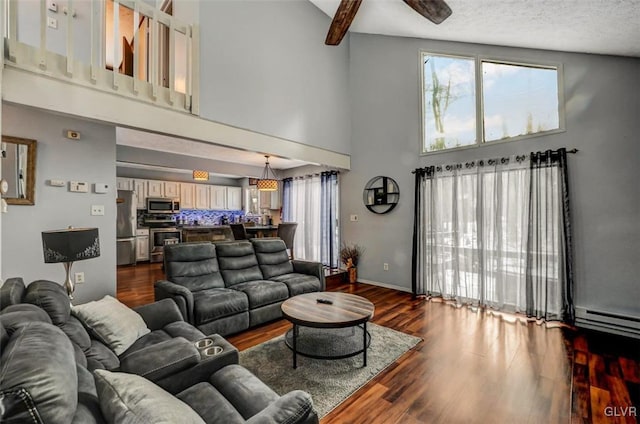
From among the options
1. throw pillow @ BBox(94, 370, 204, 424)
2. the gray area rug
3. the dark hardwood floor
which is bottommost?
the dark hardwood floor

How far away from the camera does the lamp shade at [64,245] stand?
6.92 feet

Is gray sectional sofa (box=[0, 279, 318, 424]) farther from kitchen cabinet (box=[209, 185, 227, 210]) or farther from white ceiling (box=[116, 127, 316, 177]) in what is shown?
kitchen cabinet (box=[209, 185, 227, 210])

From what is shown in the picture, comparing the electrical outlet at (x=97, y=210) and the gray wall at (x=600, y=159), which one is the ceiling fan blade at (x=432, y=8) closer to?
the gray wall at (x=600, y=159)

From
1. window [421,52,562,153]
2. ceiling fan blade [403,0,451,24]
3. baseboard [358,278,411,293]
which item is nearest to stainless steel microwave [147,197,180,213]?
baseboard [358,278,411,293]

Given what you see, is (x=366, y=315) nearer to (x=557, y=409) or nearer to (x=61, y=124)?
(x=557, y=409)

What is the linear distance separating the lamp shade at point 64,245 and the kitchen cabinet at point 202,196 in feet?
18.6

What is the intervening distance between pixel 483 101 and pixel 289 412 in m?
4.55

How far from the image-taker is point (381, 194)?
4.93 metres

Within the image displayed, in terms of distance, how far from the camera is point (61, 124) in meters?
3.10

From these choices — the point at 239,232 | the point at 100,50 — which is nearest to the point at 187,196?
the point at 239,232

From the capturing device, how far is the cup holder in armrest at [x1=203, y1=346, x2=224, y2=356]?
163cm

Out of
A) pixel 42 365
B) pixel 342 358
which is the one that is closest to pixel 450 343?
pixel 342 358

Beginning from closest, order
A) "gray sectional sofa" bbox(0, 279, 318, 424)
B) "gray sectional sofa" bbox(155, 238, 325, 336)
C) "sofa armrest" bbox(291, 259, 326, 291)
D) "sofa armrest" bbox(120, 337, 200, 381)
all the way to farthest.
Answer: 1. "gray sectional sofa" bbox(0, 279, 318, 424)
2. "sofa armrest" bbox(120, 337, 200, 381)
3. "gray sectional sofa" bbox(155, 238, 325, 336)
4. "sofa armrest" bbox(291, 259, 326, 291)

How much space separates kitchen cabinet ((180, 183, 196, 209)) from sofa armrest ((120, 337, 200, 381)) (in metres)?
6.48
